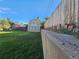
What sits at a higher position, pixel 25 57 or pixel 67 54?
pixel 67 54

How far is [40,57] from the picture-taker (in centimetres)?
812

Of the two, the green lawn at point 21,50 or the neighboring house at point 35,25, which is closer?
the green lawn at point 21,50

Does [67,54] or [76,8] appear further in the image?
[76,8]

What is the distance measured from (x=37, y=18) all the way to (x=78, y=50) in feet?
171

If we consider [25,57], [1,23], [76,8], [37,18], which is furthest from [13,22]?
[76,8]

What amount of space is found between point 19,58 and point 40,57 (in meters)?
0.87

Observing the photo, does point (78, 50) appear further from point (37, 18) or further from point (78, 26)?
point (37, 18)

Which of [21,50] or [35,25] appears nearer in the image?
[21,50]

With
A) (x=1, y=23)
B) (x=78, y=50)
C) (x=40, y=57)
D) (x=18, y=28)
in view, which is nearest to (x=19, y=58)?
(x=40, y=57)

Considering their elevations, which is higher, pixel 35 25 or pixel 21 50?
pixel 35 25

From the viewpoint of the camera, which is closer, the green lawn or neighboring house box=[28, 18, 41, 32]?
the green lawn

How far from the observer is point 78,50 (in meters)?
1.09

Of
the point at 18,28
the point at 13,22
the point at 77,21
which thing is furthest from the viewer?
the point at 13,22

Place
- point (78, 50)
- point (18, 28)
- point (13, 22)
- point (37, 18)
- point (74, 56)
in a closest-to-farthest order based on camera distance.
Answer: point (74, 56), point (78, 50), point (37, 18), point (18, 28), point (13, 22)
